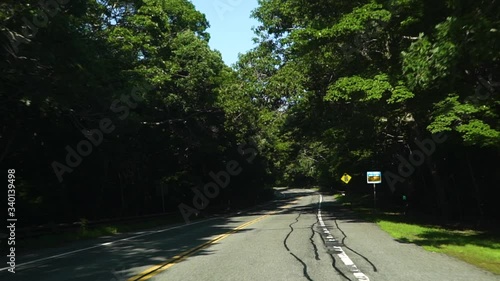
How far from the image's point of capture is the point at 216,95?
1203 inches

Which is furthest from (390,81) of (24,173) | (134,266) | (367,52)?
(24,173)

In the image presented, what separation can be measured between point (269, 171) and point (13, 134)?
56.4 metres

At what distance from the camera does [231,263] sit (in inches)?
391

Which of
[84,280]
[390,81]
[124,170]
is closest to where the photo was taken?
[84,280]

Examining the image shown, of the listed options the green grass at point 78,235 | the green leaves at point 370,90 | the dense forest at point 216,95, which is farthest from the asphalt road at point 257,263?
the green leaves at point 370,90

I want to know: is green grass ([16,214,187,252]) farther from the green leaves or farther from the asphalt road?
the green leaves

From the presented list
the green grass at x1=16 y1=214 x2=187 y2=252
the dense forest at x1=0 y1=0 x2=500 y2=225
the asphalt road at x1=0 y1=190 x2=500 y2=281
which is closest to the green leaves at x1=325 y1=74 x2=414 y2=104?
the dense forest at x1=0 y1=0 x2=500 y2=225

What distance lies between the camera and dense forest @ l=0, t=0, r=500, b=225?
14.1 metres

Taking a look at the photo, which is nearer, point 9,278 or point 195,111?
point 9,278

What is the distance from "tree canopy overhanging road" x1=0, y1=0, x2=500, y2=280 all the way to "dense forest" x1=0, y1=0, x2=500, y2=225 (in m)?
0.10

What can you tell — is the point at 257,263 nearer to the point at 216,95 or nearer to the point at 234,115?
the point at 216,95

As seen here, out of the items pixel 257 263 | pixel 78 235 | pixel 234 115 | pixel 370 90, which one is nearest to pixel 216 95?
pixel 234 115

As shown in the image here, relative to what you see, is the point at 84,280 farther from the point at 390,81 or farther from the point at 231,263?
the point at 390,81

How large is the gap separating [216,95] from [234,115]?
414 cm
